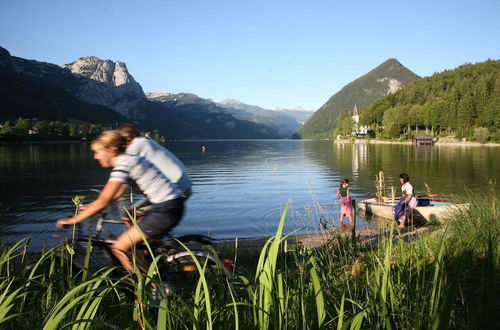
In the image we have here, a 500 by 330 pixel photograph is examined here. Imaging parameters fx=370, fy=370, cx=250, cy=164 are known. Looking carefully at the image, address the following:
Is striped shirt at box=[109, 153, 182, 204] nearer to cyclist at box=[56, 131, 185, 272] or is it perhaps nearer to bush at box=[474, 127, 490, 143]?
cyclist at box=[56, 131, 185, 272]

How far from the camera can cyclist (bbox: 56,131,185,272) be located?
442 cm

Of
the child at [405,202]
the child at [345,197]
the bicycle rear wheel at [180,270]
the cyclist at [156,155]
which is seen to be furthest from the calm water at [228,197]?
the cyclist at [156,155]

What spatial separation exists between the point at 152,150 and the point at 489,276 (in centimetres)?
362

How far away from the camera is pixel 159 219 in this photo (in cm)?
458

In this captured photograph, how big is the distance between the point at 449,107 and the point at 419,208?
→ 12693 centimetres

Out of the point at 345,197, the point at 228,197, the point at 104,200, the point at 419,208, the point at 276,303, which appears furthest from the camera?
the point at 228,197

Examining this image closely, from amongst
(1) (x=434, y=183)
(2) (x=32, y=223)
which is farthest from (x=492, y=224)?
(1) (x=434, y=183)

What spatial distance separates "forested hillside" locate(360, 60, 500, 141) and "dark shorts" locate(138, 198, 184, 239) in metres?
113

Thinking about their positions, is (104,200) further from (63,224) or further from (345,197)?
(345,197)

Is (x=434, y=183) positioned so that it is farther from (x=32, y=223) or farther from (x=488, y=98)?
(x=488, y=98)

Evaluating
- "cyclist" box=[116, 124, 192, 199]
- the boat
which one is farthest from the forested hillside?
"cyclist" box=[116, 124, 192, 199]

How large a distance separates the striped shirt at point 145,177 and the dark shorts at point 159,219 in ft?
0.24

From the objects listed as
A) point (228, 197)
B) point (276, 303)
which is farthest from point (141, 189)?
point (228, 197)

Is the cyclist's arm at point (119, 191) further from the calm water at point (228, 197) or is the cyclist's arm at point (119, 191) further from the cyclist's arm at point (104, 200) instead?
the calm water at point (228, 197)
